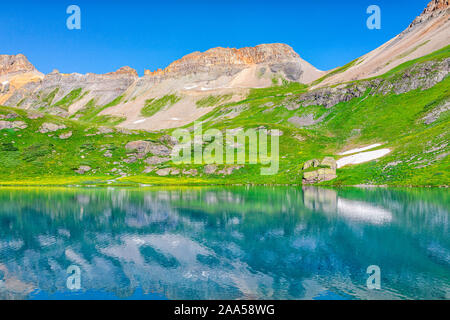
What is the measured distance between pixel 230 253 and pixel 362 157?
329 ft

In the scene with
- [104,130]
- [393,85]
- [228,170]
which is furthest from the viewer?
[104,130]

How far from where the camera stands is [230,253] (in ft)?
99.5

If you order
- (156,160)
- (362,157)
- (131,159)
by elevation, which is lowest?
(156,160)

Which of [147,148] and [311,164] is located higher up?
[147,148]

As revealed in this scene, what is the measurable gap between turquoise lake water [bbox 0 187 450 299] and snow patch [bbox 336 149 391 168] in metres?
62.3

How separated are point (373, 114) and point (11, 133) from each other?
176892mm

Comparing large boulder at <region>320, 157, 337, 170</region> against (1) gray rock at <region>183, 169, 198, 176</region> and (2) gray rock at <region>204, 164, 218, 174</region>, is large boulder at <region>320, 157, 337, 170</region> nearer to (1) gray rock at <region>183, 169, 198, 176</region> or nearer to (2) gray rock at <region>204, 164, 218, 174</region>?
(2) gray rock at <region>204, 164, 218, 174</region>

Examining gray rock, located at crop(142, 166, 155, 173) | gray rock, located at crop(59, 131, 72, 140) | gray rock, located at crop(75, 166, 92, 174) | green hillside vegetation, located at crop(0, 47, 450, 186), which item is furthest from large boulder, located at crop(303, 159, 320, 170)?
gray rock, located at crop(59, 131, 72, 140)

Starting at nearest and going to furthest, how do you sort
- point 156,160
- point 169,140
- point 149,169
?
point 149,169
point 156,160
point 169,140

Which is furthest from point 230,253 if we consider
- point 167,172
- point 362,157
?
point 167,172

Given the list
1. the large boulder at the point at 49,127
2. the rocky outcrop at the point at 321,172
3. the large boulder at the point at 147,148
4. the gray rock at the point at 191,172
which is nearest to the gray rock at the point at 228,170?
the gray rock at the point at 191,172

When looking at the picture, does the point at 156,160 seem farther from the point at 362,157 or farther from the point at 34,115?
the point at 362,157

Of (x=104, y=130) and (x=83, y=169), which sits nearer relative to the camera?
(x=83, y=169)

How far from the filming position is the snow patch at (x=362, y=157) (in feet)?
374
